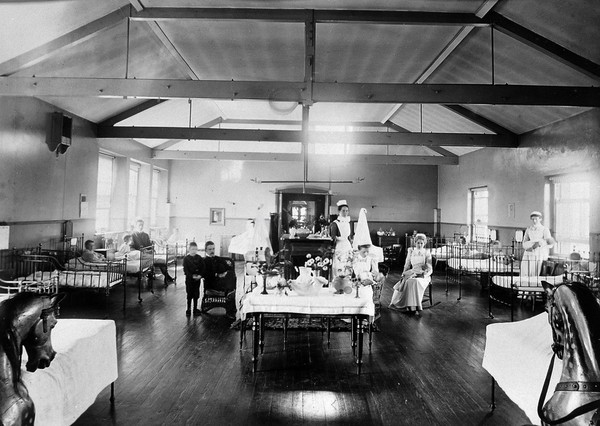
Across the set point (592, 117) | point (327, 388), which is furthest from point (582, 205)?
point (327, 388)

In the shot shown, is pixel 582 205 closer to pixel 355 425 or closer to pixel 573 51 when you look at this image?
pixel 573 51

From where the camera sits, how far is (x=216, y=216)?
14641mm

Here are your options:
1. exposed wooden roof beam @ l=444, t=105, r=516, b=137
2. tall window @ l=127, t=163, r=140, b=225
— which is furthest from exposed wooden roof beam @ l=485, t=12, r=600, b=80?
tall window @ l=127, t=163, r=140, b=225

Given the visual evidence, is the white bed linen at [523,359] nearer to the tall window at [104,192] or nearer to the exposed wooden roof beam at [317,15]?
the exposed wooden roof beam at [317,15]

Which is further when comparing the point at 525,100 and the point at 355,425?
the point at 525,100

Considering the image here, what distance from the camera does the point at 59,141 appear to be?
7.79 m

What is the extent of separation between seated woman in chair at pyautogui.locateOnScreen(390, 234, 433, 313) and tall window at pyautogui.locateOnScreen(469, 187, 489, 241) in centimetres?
468

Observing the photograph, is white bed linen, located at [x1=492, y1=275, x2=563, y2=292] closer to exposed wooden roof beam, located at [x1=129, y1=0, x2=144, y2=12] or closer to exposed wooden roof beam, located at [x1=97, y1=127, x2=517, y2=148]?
exposed wooden roof beam, located at [x1=97, y1=127, x2=517, y2=148]

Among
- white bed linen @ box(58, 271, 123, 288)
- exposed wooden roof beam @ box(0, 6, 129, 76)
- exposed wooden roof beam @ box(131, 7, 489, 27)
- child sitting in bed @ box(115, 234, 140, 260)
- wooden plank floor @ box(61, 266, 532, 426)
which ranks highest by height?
exposed wooden roof beam @ box(131, 7, 489, 27)

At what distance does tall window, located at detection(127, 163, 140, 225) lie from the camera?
39.1ft

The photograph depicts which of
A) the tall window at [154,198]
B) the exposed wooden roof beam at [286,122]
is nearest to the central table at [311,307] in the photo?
the exposed wooden roof beam at [286,122]

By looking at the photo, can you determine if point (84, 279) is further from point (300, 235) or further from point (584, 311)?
point (584, 311)

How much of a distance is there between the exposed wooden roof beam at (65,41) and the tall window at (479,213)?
995 cm

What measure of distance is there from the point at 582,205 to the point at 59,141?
10368mm
